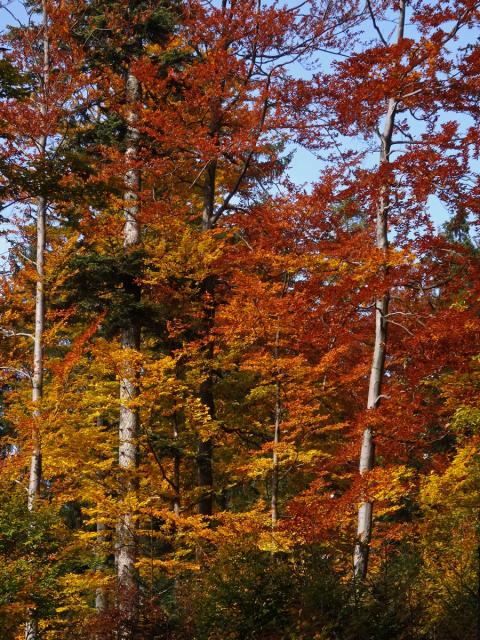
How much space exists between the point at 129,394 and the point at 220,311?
2.50 meters

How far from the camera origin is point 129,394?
1327 centimetres

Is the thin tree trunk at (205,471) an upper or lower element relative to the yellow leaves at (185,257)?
lower

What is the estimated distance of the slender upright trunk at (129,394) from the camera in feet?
40.6

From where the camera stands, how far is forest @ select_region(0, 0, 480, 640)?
1028 centimetres

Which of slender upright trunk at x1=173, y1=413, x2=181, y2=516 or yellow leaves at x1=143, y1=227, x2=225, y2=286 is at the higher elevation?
yellow leaves at x1=143, y1=227, x2=225, y2=286

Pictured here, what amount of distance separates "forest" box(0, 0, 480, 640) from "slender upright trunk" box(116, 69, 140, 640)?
0.18 feet

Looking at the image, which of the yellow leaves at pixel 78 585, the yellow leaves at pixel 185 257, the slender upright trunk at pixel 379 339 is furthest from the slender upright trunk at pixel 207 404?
the slender upright trunk at pixel 379 339

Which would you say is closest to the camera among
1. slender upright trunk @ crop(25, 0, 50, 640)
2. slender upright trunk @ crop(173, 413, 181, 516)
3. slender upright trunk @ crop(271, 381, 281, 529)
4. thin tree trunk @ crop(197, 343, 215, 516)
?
slender upright trunk @ crop(271, 381, 281, 529)

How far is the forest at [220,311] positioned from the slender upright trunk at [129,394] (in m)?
0.05

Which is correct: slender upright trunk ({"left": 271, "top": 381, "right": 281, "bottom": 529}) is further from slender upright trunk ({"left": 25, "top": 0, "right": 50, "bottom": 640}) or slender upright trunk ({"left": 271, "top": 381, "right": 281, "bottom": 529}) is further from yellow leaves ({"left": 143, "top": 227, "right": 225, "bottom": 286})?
slender upright trunk ({"left": 25, "top": 0, "right": 50, "bottom": 640})

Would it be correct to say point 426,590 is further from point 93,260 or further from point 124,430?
point 93,260

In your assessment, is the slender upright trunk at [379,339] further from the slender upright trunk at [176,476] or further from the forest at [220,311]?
the slender upright trunk at [176,476]

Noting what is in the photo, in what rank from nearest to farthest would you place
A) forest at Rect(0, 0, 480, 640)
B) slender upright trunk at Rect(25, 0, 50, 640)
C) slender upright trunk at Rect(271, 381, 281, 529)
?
forest at Rect(0, 0, 480, 640) < slender upright trunk at Rect(271, 381, 281, 529) < slender upright trunk at Rect(25, 0, 50, 640)

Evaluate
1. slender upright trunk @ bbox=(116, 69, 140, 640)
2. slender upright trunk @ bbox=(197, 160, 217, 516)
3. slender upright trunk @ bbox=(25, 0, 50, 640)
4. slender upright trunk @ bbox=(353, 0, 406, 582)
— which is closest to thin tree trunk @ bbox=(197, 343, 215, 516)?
slender upright trunk @ bbox=(197, 160, 217, 516)
